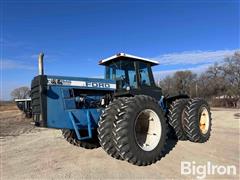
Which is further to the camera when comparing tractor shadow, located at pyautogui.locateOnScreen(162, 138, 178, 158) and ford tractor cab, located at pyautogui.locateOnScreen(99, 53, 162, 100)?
ford tractor cab, located at pyautogui.locateOnScreen(99, 53, 162, 100)

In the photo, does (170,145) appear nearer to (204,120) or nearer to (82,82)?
(204,120)

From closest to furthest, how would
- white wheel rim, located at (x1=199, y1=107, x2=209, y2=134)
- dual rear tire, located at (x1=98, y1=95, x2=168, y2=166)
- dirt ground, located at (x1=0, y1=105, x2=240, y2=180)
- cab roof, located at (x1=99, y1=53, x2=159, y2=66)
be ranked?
dirt ground, located at (x1=0, y1=105, x2=240, y2=180)
dual rear tire, located at (x1=98, y1=95, x2=168, y2=166)
cab roof, located at (x1=99, y1=53, x2=159, y2=66)
white wheel rim, located at (x1=199, y1=107, x2=209, y2=134)

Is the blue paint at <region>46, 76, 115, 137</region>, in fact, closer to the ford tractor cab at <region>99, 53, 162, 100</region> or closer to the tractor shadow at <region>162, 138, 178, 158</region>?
the ford tractor cab at <region>99, 53, 162, 100</region>

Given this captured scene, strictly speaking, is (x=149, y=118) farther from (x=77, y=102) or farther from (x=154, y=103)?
(x=77, y=102)

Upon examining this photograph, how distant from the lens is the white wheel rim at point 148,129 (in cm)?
721

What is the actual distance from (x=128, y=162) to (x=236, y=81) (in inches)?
2159

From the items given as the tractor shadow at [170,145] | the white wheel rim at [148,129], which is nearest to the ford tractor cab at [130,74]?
the white wheel rim at [148,129]

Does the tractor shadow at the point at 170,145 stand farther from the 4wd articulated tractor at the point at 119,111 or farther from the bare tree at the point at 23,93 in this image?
the bare tree at the point at 23,93

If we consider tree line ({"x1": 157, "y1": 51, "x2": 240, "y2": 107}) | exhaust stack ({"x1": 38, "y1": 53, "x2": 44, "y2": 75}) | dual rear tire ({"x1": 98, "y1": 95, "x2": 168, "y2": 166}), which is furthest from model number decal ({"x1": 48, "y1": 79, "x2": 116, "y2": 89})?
tree line ({"x1": 157, "y1": 51, "x2": 240, "y2": 107})

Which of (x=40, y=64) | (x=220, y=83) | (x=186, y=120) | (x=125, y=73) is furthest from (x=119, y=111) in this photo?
(x=220, y=83)

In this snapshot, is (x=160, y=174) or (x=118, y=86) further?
(x=118, y=86)

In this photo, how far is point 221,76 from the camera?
61188 mm

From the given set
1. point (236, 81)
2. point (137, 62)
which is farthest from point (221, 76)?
point (137, 62)

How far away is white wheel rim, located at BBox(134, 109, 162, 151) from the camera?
7.21 meters
